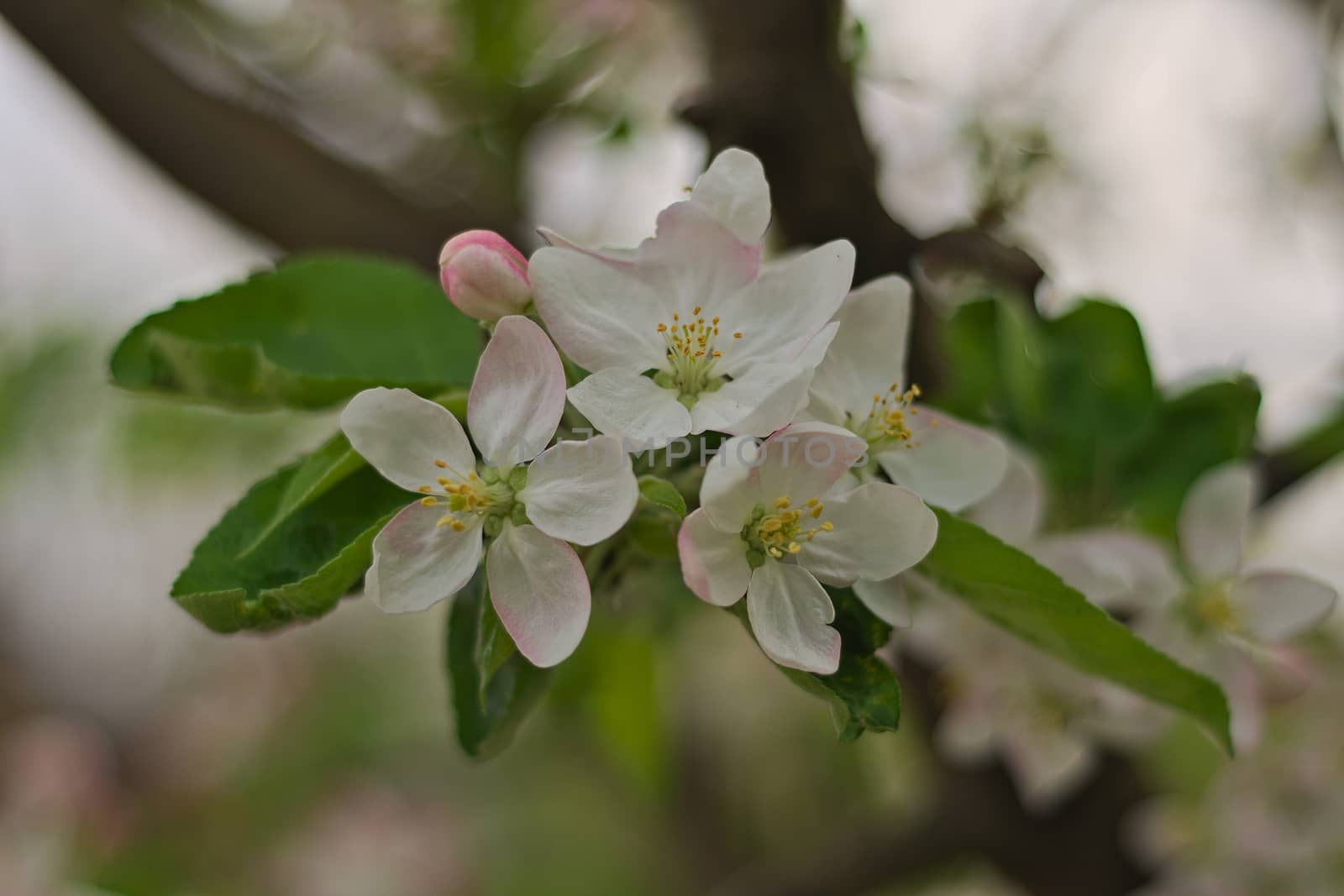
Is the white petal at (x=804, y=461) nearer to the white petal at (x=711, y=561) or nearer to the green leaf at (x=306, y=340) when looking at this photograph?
the white petal at (x=711, y=561)

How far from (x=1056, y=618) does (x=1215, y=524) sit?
205 millimetres

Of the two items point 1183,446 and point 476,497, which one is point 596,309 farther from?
point 1183,446

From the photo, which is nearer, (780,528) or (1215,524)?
(780,528)

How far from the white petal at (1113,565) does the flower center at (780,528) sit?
144 mm

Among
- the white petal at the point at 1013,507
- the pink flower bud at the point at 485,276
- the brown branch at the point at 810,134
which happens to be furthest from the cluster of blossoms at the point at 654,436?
the brown branch at the point at 810,134

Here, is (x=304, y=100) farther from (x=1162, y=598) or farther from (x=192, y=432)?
(x=1162, y=598)

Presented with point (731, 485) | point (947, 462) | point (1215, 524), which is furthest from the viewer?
point (1215, 524)

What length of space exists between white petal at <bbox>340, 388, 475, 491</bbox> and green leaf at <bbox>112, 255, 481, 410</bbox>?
0.18 feet

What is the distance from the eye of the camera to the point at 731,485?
27 centimetres

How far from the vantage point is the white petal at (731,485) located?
0.90ft

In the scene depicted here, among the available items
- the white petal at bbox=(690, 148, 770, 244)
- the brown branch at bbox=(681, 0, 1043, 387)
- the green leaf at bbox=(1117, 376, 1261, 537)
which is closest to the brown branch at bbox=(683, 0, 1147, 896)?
the brown branch at bbox=(681, 0, 1043, 387)

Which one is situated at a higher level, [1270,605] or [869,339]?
[869,339]

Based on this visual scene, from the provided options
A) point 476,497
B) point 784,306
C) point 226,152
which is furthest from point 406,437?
point 226,152

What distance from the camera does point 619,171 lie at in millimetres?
1093
